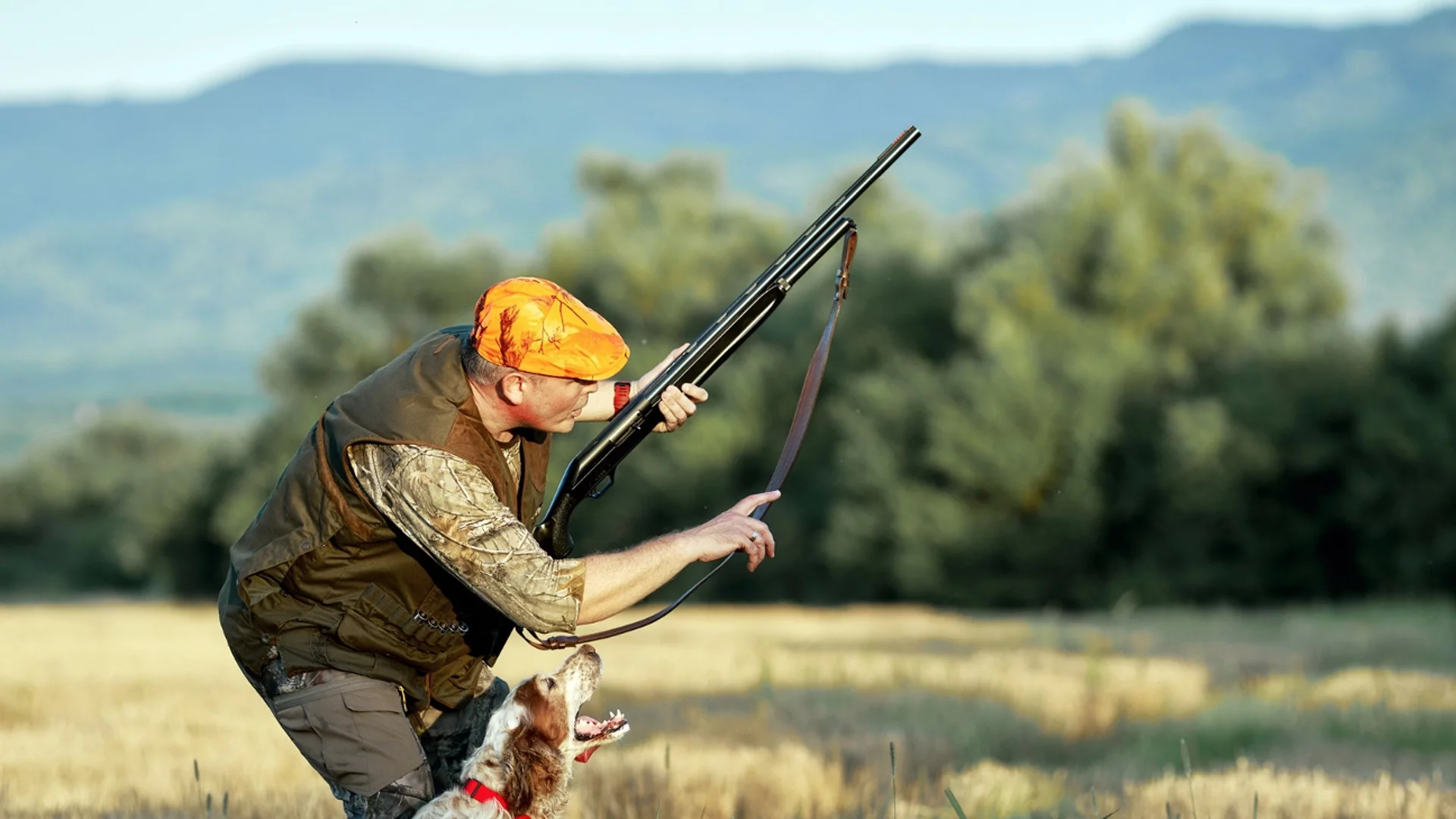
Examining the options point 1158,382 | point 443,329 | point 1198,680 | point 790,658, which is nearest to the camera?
point 443,329

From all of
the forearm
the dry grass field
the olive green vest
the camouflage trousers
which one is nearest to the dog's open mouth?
the forearm

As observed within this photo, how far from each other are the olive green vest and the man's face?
Answer: 0.19m

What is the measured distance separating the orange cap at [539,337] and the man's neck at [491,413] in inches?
7.1

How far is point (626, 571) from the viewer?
17.5ft

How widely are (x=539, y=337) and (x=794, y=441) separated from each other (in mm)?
1299

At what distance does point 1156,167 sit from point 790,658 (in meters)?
41.4

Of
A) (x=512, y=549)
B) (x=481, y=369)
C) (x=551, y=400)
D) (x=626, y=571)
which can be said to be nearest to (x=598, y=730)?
(x=626, y=571)

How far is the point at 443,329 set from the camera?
636cm

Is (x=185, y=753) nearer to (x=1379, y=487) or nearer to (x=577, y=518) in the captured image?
(x=1379, y=487)

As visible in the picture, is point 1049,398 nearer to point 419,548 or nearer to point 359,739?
point 359,739

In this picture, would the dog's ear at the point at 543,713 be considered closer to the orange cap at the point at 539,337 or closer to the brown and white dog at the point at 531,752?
the brown and white dog at the point at 531,752

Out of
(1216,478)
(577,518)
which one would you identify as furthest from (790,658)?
(577,518)

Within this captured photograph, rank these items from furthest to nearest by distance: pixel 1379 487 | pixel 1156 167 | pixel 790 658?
pixel 1156 167 < pixel 1379 487 < pixel 790 658

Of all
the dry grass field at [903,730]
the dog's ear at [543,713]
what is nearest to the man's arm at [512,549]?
the dog's ear at [543,713]
